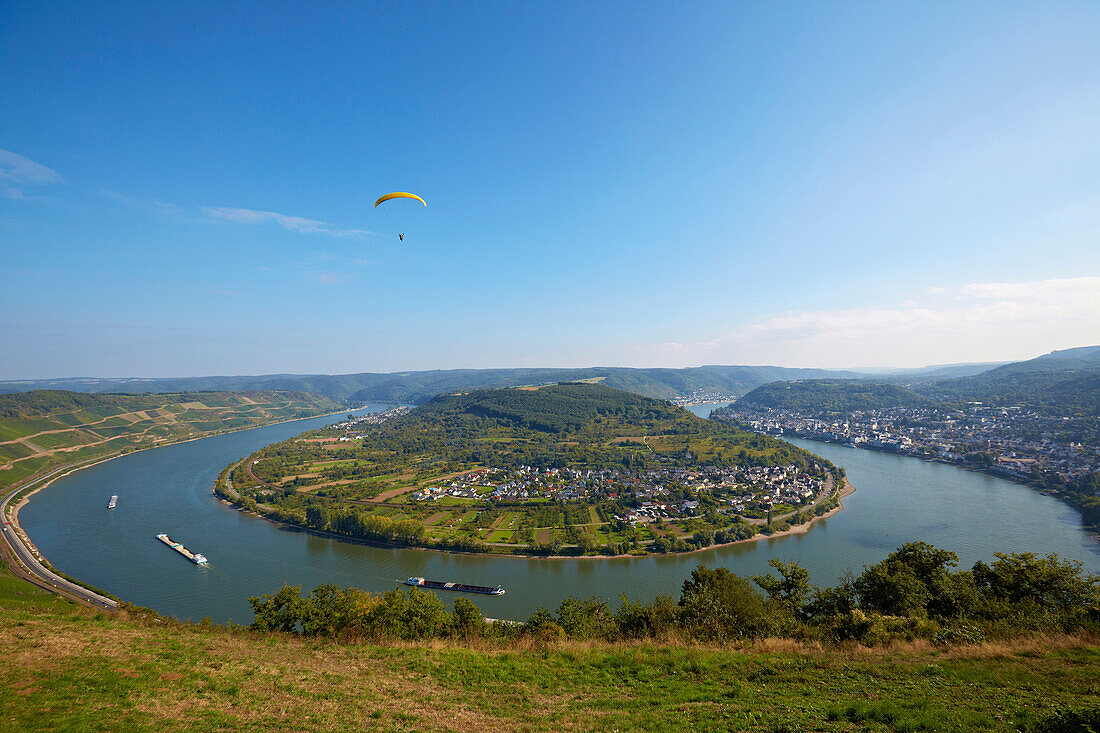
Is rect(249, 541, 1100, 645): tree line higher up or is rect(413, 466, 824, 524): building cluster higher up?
rect(249, 541, 1100, 645): tree line

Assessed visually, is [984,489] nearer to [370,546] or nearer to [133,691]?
[370,546]

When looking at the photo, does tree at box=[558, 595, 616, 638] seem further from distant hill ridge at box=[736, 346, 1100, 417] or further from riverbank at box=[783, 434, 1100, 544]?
distant hill ridge at box=[736, 346, 1100, 417]

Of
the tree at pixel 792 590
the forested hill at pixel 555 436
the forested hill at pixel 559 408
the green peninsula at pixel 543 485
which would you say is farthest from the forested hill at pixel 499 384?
the tree at pixel 792 590

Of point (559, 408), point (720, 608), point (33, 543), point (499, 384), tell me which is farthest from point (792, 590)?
point (499, 384)

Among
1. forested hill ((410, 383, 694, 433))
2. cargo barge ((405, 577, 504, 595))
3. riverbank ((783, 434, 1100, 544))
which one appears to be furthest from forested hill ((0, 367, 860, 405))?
cargo barge ((405, 577, 504, 595))

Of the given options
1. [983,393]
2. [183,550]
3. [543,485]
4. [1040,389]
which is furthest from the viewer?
[983,393]

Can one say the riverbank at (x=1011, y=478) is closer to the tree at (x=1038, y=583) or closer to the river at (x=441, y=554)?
the river at (x=441, y=554)

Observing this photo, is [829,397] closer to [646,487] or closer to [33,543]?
[646,487]
